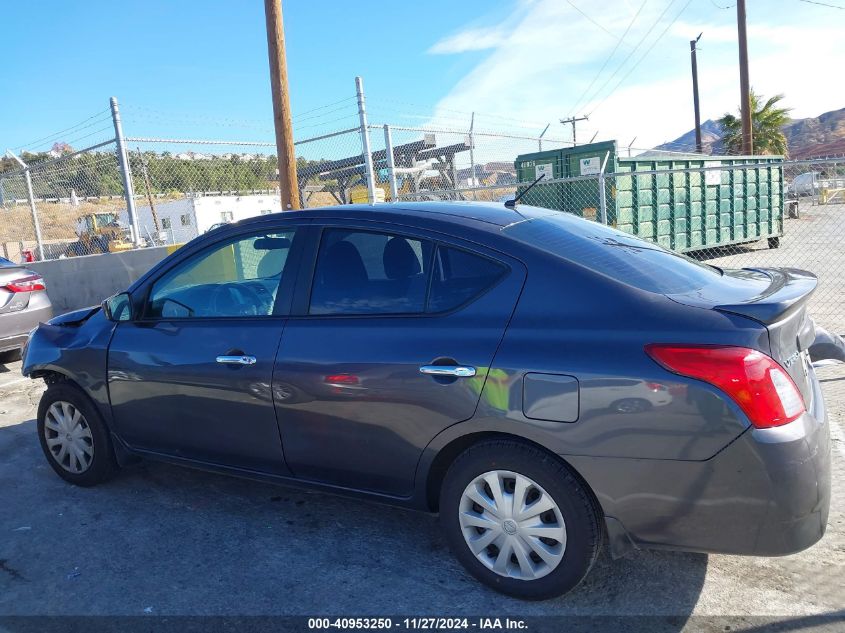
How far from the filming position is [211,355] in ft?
11.4

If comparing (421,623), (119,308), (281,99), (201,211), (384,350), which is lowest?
(421,623)

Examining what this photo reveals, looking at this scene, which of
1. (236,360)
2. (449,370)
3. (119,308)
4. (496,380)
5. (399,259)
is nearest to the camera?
(496,380)

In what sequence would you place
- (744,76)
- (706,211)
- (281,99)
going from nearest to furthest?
(281,99), (706,211), (744,76)

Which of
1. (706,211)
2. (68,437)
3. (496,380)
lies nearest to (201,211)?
(706,211)

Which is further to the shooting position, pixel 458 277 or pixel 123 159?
pixel 123 159

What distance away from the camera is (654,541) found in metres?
2.56

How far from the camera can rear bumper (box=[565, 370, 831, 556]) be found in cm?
235

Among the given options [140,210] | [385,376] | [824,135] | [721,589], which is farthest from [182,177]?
[824,135]

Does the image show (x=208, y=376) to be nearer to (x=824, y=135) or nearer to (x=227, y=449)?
(x=227, y=449)

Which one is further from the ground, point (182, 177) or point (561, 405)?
point (182, 177)

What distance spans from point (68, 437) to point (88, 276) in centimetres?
795

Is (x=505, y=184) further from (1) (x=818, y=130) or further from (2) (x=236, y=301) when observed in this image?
(1) (x=818, y=130)

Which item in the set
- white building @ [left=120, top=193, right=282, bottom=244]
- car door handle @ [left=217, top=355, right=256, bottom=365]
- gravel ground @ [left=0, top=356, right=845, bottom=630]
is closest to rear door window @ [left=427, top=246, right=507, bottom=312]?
car door handle @ [left=217, top=355, right=256, bottom=365]

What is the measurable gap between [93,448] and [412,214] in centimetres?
252
